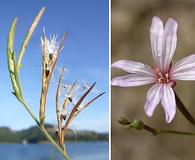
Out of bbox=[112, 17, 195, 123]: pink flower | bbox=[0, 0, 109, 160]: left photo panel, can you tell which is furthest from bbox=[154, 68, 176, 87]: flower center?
bbox=[0, 0, 109, 160]: left photo panel

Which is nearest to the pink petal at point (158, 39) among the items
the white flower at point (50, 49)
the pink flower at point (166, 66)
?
the pink flower at point (166, 66)

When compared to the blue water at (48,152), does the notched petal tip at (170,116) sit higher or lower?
higher

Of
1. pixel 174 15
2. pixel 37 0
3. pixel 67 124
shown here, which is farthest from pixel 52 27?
pixel 174 15

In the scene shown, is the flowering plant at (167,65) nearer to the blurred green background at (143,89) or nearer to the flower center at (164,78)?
the flower center at (164,78)

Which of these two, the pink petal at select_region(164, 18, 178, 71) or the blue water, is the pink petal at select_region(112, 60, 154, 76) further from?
the blue water

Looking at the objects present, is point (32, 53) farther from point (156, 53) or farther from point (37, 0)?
point (156, 53)

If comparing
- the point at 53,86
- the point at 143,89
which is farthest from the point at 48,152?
the point at 143,89

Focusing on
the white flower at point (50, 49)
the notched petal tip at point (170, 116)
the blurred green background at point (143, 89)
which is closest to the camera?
the notched petal tip at point (170, 116)

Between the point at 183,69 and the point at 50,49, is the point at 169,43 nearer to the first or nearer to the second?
the point at 183,69
